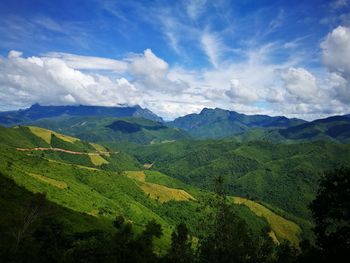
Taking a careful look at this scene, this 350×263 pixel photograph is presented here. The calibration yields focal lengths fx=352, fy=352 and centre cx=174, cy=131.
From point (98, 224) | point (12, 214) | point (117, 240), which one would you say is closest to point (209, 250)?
point (117, 240)

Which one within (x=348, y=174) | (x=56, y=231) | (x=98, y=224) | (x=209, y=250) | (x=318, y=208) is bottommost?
(x=98, y=224)

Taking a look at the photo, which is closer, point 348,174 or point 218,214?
point 348,174

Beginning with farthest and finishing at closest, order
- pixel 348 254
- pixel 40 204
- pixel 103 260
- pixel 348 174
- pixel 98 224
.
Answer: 1. pixel 98 224
2. pixel 103 260
3. pixel 40 204
4. pixel 348 174
5. pixel 348 254

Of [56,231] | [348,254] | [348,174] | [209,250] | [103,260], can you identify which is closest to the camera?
[348,254]

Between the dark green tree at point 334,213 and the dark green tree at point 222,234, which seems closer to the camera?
the dark green tree at point 334,213

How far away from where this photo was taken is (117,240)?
100062mm

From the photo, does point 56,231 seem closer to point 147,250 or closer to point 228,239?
point 147,250

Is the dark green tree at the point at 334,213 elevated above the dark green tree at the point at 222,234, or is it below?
above

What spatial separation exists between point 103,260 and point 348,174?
6371 centimetres

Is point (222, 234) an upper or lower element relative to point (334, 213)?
lower

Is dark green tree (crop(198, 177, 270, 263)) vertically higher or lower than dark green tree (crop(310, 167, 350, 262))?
lower

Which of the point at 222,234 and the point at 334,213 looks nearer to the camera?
the point at 334,213

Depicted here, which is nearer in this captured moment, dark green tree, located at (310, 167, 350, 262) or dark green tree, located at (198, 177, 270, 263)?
dark green tree, located at (310, 167, 350, 262)

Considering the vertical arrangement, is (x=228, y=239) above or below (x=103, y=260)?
above
